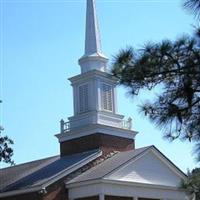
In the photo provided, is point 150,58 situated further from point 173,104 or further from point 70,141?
point 70,141

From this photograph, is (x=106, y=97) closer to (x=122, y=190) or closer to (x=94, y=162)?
(x=94, y=162)

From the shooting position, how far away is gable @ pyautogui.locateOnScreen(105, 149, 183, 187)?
3319 centimetres

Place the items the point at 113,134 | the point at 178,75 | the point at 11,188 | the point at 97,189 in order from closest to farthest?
the point at 178,75, the point at 97,189, the point at 11,188, the point at 113,134

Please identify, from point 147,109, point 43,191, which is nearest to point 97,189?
point 43,191

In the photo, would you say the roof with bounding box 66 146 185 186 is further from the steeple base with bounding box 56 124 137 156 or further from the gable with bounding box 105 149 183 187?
the steeple base with bounding box 56 124 137 156

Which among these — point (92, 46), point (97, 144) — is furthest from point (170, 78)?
point (92, 46)

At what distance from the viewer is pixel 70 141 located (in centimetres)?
3788

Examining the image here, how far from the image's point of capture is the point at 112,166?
32906mm

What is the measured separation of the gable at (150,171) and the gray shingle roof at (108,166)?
32cm

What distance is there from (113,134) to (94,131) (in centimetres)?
140

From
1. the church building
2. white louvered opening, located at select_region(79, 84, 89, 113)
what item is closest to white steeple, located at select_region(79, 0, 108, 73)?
the church building

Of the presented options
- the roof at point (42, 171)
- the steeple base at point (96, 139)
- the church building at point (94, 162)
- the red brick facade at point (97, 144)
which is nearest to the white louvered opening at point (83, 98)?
the church building at point (94, 162)

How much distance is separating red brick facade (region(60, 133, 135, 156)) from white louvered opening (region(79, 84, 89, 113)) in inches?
81.8

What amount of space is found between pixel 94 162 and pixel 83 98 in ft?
17.1
